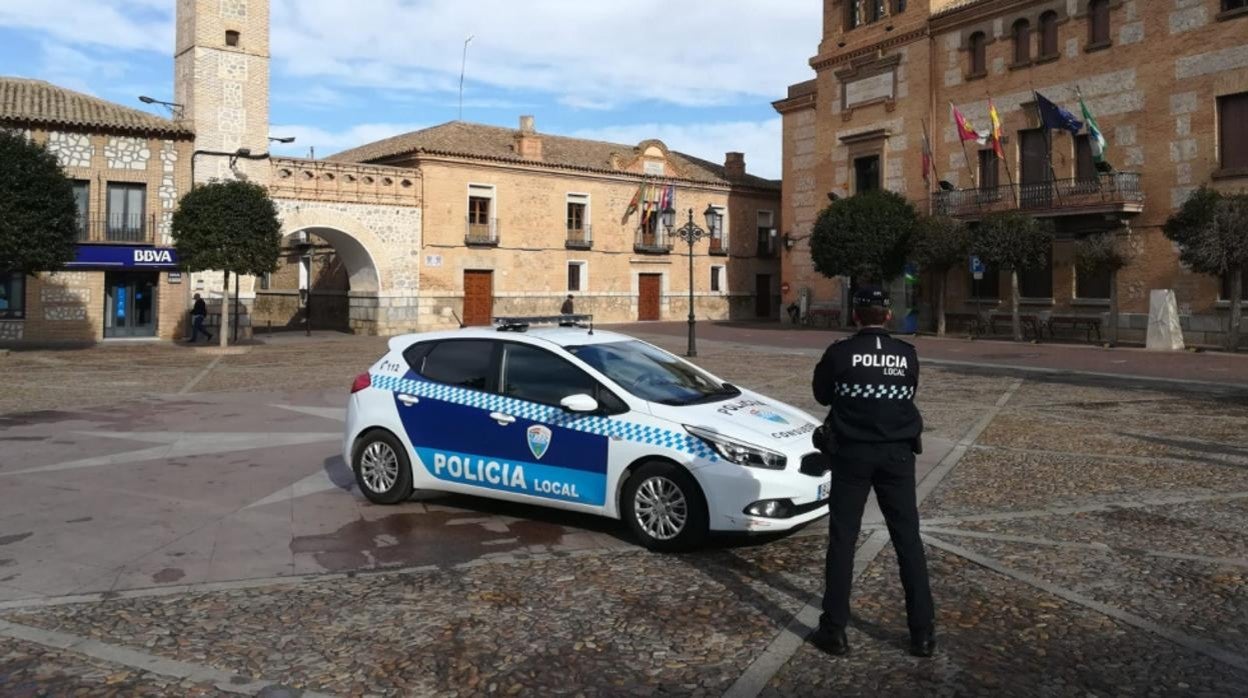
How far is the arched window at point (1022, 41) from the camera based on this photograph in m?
28.8

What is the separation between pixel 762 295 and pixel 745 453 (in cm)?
4177

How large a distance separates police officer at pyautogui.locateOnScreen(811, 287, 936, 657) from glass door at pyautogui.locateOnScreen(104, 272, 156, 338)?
96.7 ft

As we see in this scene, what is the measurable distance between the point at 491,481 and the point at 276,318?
39134 millimetres

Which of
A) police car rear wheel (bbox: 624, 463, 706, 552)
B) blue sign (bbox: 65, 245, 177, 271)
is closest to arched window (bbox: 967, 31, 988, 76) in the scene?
blue sign (bbox: 65, 245, 177, 271)

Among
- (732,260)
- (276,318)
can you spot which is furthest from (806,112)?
(276,318)

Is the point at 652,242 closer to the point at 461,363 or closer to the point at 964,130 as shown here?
the point at 964,130

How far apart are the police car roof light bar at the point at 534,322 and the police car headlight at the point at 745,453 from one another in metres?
1.79

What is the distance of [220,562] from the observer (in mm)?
5676

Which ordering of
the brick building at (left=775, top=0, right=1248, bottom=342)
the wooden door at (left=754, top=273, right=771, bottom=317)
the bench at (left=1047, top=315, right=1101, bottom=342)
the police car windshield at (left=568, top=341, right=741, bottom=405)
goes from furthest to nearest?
the wooden door at (left=754, top=273, right=771, bottom=317) → the bench at (left=1047, top=315, right=1101, bottom=342) → the brick building at (left=775, top=0, right=1248, bottom=342) → the police car windshield at (left=568, top=341, right=741, bottom=405)

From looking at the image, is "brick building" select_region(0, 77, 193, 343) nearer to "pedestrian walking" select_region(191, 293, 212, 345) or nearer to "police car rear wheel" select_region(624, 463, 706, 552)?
"pedestrian walking" select_region(191, 293, 212, 345)

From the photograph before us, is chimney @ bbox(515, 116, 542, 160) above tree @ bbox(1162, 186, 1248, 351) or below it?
above

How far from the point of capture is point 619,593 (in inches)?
198

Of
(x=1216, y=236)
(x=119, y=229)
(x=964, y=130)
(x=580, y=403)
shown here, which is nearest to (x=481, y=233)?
(x=119, y=229)

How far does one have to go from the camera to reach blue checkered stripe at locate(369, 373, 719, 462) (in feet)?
18.9
